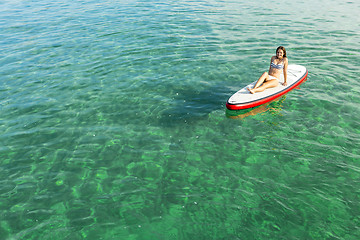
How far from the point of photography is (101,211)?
623 centimetres

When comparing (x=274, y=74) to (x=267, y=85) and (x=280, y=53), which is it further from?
(x=267, y=85)

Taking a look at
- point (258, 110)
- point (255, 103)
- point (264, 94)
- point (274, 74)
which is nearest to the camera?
point (255, 103)

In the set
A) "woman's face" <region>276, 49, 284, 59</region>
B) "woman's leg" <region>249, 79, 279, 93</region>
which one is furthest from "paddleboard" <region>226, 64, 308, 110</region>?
"woman's face" <region>276, 49, 284, 59</region>

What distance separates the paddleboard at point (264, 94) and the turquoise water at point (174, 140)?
0.36 m

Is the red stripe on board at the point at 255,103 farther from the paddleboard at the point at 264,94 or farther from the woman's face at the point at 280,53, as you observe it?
the woman's face at the point at 280,53

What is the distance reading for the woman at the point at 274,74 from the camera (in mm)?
10558

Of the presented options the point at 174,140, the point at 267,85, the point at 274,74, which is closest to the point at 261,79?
the point at 267,85

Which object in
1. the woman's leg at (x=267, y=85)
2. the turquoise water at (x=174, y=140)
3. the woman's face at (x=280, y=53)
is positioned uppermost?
the woman's face at (x=280, y=53)

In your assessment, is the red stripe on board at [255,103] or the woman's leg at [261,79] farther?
the woman's leg at [261,79]

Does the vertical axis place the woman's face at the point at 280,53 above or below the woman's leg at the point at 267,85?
above

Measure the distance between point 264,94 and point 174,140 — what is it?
4279 millimetres

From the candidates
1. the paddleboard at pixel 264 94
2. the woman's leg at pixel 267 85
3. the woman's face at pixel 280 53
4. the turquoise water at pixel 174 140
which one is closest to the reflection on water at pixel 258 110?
the turquoise water at pixel 174 140

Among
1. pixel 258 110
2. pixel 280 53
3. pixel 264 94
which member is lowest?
pixel 258 110

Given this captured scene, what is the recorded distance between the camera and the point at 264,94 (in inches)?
404
